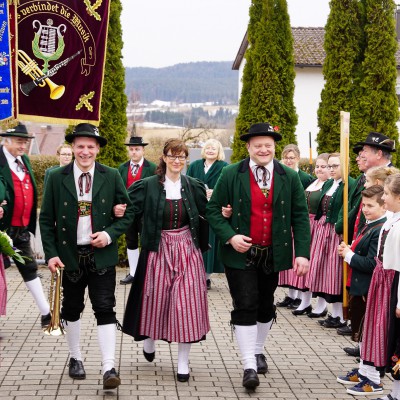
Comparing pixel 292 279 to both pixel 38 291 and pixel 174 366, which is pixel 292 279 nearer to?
pixel 174 366

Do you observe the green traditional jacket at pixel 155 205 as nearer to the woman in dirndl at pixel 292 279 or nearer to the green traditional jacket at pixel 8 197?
the green traditional jacket at pixel 8 197

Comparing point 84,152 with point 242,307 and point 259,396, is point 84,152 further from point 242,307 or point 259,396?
point 259,396

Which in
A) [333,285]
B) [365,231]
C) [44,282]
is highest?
[365,231]

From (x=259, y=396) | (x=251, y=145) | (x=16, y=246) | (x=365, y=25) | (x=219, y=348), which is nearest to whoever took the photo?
(x=259, y=396)

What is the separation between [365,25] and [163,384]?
9063 mm

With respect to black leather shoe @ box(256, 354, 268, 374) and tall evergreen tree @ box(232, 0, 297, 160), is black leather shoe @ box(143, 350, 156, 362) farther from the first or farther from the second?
tall evergreen tree @ box(232, 0, 297, 160)

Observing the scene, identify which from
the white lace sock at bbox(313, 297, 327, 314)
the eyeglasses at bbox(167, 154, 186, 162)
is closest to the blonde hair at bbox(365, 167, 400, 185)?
the eyeglasses at bbox(167, 154, 186, 162)

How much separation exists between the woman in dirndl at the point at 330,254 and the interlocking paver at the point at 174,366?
32 cm

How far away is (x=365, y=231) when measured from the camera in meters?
6.14

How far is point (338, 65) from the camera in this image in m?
13.2

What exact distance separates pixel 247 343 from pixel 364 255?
45.6 inches

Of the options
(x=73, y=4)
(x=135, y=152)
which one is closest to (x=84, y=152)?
(x=73, y=4)

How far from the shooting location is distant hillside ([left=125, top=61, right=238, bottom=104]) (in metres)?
126

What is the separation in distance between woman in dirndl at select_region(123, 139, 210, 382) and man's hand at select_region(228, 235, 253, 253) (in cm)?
49
